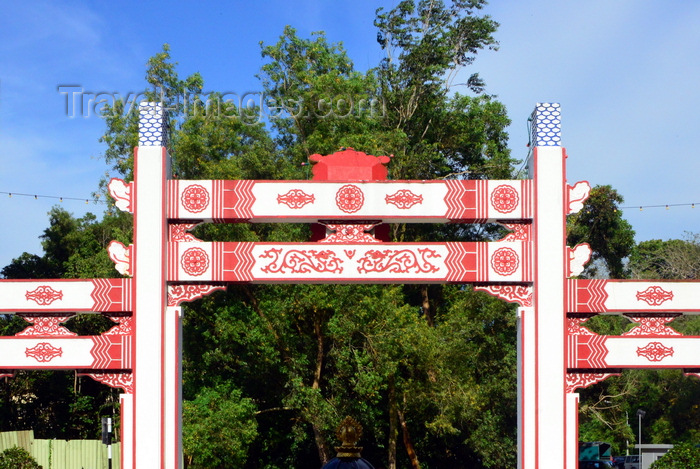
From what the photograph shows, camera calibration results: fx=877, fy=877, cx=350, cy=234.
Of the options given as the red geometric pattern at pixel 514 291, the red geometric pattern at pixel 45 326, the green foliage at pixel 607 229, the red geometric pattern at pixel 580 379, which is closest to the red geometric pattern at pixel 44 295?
the red geometric pattern at pixel 45 326

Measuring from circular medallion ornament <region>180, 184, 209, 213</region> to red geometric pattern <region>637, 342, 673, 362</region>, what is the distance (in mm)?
5323

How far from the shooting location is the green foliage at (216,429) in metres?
16.5

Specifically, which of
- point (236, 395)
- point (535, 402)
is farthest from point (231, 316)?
point (535, 402)

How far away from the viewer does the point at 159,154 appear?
33.4 feet

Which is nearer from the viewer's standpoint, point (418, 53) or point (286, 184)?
point (286, 184)

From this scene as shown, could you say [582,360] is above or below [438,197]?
below

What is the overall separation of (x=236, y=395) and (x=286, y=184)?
873 centimetres

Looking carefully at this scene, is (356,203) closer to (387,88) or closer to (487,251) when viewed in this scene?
(487,251)

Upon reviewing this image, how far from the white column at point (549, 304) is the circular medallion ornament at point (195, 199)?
384 centimetres

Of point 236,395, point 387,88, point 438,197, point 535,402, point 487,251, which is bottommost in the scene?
point 236,395

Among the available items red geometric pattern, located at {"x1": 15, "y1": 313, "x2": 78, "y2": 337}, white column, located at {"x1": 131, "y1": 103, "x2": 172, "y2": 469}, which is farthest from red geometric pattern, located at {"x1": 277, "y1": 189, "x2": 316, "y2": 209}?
red geometric pattern, located at {"x1": 15, "y1": 313, "x2": 78, "y2": 337}

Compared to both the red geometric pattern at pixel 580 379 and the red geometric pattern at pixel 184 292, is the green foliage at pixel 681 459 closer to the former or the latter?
the red geometric pattern at pixel 580 379

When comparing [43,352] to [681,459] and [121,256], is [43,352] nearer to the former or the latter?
[121,256]

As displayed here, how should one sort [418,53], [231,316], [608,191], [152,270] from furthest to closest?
[608,191], [418,53], [231,316], [152,270]
